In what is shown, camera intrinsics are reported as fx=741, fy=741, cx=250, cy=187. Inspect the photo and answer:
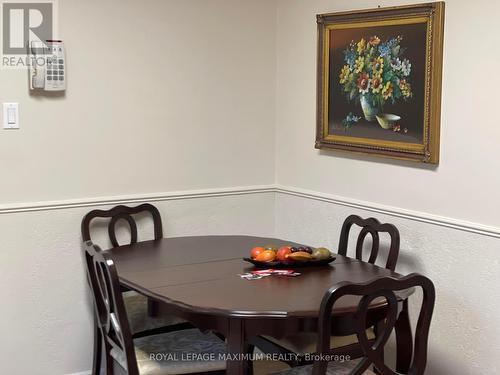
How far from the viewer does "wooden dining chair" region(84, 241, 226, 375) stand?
8.77 ft

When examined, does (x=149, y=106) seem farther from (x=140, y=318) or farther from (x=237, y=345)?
(x=237, y=345)

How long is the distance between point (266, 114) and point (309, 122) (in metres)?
0.31

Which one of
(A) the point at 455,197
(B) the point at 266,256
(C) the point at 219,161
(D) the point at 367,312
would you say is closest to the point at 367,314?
(D) the point at 367,312

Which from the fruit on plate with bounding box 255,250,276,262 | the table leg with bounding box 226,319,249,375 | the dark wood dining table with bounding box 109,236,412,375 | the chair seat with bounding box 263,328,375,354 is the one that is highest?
the fruit on plate with bounding box 255,250,276,262

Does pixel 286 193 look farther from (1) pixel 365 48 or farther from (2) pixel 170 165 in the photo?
(1) pixel 365 48

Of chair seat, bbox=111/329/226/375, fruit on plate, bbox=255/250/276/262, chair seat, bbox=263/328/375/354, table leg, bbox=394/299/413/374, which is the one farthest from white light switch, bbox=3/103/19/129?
table leg, bbox=394/299/413/374

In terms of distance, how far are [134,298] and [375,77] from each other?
1.51 m

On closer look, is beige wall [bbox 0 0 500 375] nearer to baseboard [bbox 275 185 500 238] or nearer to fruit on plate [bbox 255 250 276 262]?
baseboard [bbox 275 185 500 238]

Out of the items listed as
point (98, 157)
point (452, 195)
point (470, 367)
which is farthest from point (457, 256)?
point (98, 157)

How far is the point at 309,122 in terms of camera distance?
12.8 ft

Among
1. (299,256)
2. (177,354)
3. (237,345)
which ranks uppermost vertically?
(299,256)

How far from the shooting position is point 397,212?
3350 millimetres

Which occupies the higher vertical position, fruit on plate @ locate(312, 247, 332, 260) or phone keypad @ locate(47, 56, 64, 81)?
phone keypad @ locate(47, 56, 64, 81)

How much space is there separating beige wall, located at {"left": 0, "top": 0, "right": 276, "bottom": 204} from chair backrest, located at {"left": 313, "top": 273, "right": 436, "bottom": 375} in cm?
164
